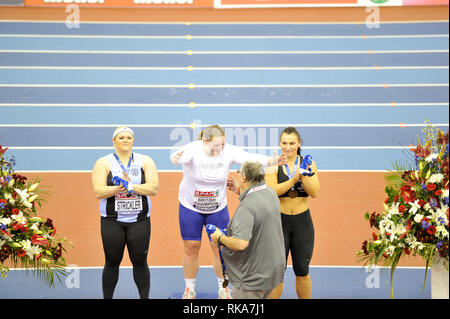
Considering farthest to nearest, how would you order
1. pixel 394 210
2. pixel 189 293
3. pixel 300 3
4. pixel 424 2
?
pixel 424 2 < pixel 300 3 < pixel 189 293 < pixel 394 210

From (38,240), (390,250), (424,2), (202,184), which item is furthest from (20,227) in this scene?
(424,2)

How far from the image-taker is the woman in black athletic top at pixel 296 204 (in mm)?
4117

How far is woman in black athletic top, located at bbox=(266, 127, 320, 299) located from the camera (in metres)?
4.12

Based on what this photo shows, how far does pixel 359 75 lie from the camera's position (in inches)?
360

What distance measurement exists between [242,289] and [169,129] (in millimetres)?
5103

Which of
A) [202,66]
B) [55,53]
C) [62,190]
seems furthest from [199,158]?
[55,53]

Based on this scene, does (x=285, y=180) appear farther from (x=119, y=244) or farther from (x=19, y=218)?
(x=19, y=218)

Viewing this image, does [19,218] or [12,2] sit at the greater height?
[12,2]

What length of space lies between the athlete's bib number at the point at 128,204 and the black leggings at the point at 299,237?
1.09 metres

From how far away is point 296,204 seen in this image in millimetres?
4164

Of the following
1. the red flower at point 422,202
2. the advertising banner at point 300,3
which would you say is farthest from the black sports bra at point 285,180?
the advertising banner at point 300,3

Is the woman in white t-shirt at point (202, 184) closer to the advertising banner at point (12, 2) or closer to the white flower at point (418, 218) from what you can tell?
the white flower at point (418, 218)

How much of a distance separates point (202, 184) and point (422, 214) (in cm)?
166

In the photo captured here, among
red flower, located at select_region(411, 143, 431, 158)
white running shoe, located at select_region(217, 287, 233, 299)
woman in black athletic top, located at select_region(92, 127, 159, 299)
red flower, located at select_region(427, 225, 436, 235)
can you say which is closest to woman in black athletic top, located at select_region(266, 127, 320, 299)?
white running shoe, located at select_region(217, 287, 233, 299)
